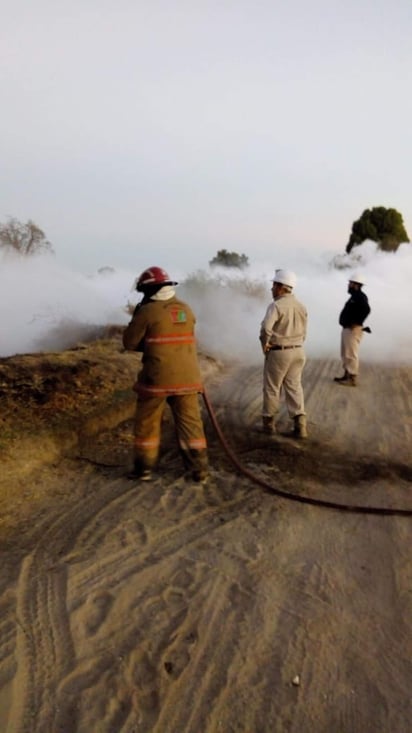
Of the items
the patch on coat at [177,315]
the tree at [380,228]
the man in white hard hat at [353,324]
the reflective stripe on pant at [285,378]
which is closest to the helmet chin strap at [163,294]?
the patch on coat at [177,315]

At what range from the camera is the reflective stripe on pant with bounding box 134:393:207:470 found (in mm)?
5344

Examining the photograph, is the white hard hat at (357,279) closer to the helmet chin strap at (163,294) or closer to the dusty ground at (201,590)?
the dusty ground at (201,590)

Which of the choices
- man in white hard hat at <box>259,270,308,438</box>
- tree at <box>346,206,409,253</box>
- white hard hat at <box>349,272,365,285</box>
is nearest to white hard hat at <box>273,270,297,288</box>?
man in white hard hat at <box>259,270,308,438</box>

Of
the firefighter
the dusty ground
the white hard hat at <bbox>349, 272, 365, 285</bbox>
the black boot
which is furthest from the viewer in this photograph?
the white hard hat at <bbox>349, 272, 365, 285</bbox>

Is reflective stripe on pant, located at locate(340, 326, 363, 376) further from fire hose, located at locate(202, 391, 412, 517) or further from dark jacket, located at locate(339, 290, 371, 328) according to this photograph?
fire hose, located at locate(202, 391, 412, 517)

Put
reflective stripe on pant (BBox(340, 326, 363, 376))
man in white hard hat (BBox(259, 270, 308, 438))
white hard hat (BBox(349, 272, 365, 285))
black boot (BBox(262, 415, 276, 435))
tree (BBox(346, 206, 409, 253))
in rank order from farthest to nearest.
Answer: tree (BBox(346, 206, 409, 253)), reflective stripe on pant (BBox(340, 326, 363, 376)), white hard hat (BBox(349, 272, 365, 285)), black boot (BBox(262, 415, 276, 435)), man in white hard hat (BBox(259, 270, 308, 438))

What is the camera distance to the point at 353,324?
33.2 feet

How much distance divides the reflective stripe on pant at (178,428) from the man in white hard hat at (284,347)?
5.97 ft

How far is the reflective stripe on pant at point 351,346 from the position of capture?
10.2m

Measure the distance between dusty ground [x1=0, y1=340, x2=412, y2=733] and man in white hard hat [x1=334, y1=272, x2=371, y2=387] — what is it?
3479 millimetres

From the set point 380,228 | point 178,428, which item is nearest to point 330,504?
point 178,428

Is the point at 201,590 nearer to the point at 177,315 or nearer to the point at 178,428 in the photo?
the point at 178,428

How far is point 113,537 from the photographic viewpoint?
4.40 meters

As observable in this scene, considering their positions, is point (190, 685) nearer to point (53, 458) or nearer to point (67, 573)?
point (67, 573)
